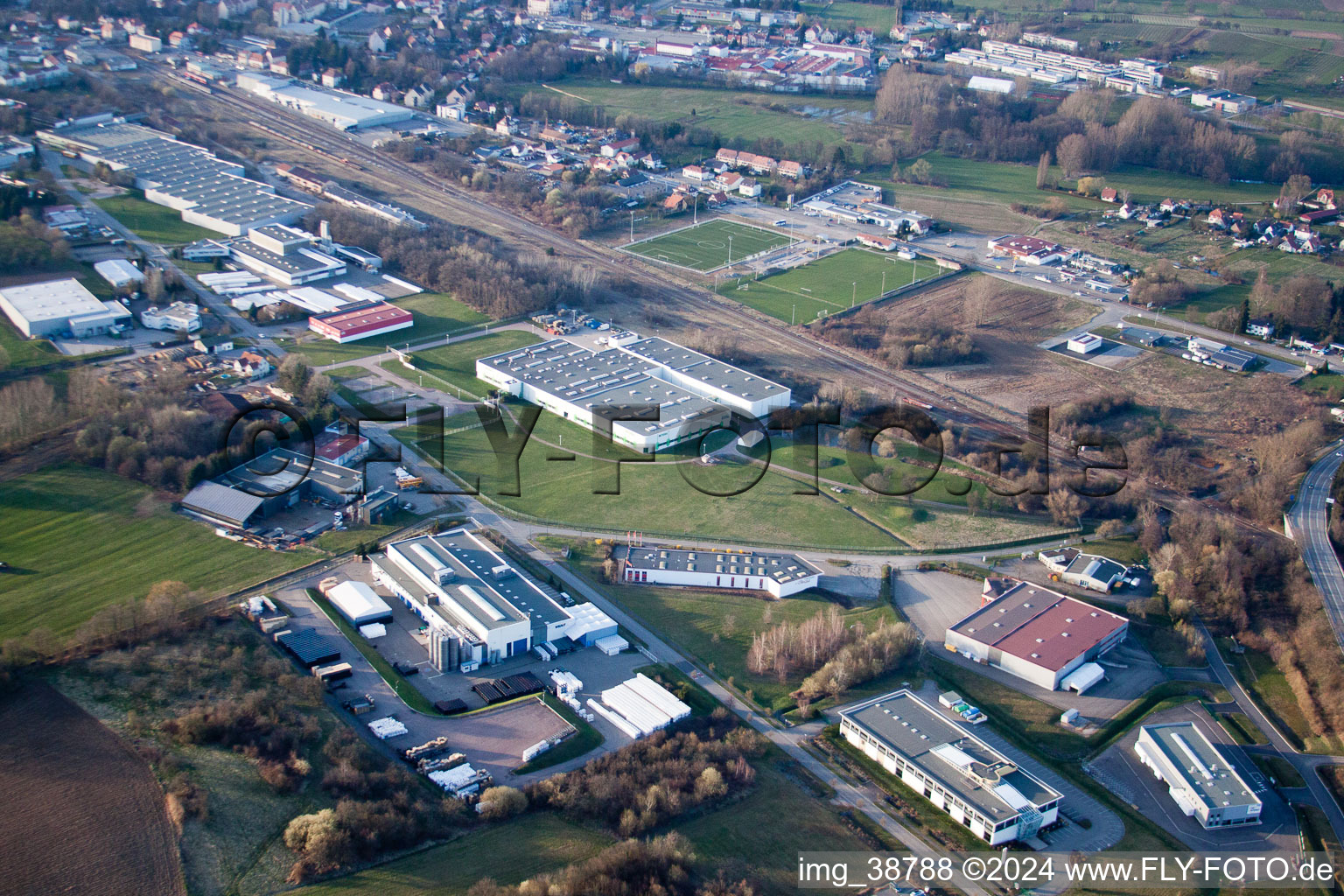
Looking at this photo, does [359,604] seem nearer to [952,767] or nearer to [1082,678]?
[952,767]

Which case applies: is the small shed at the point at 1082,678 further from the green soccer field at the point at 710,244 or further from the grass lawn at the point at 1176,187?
the grass lawn at the point at 1176,187

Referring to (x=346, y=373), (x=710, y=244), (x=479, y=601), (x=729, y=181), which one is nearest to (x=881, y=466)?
(x=479, y=601)

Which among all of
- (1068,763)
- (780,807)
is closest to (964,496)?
(1068,763)

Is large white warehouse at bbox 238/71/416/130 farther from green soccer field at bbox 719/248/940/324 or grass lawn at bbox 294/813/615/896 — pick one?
grass lawn at bbox 294/813/615/896

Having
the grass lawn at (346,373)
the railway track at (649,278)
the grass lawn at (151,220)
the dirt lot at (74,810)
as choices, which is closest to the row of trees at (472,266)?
the railway track at (649,278)

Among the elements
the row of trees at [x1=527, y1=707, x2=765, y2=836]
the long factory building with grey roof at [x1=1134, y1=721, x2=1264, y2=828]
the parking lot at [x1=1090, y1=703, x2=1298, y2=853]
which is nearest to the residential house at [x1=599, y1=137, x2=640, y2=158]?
the row of trees at [x1=527, y1=707, x2=765, y2=836]

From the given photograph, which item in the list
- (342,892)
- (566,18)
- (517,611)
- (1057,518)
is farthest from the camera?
(566,18)

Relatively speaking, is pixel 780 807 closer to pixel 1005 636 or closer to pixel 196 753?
pixel 1005 636
